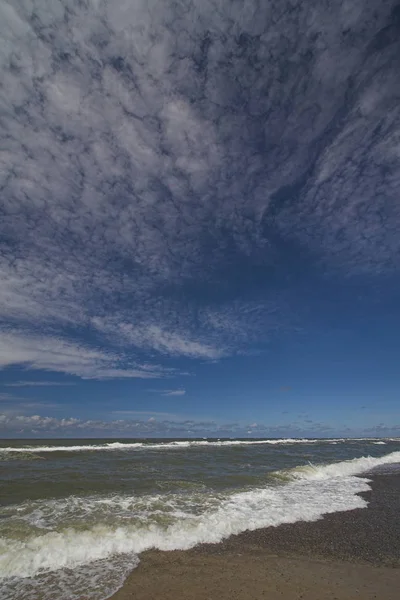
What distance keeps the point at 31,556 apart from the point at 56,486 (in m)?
9.16

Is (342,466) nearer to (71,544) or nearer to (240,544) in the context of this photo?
(240,544)

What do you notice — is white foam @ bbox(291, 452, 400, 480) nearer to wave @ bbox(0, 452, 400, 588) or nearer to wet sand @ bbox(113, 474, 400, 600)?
wave @ bbox(0, 452, 400, 588)

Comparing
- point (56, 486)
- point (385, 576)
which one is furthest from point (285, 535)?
point (56, 486)

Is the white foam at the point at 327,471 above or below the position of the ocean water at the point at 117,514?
above

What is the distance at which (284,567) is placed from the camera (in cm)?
732

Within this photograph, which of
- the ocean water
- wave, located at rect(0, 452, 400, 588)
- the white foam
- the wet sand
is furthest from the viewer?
the white foam

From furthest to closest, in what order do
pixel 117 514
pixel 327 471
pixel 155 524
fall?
pixel 327 471 < pixel 117 514 < pixel 155 524

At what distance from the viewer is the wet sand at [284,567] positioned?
6.17 metres

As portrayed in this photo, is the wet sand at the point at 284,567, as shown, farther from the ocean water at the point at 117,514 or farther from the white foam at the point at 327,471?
the white foam at the point at 327,471

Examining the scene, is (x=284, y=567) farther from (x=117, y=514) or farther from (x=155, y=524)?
(x=117, y=514)

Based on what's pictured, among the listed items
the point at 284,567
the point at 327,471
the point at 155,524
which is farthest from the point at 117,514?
the point at 327,471

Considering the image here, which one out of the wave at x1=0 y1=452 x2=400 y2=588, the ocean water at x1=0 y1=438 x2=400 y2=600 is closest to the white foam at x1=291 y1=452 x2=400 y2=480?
the ocean water at x1=0 y1=438 x2=400 y2=600

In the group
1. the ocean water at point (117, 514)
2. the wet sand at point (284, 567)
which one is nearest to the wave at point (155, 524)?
the ocean water at point (117, 514)

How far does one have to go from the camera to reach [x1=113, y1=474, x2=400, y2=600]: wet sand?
6168 millimetres
